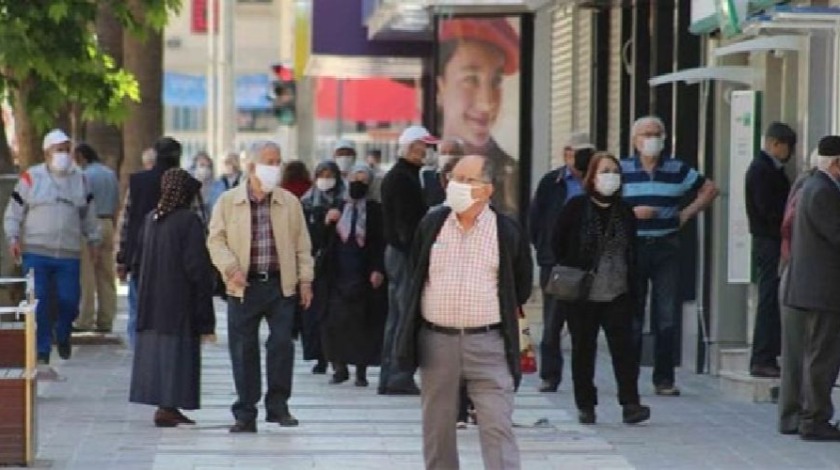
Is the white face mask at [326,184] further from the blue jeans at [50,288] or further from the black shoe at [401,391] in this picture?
the black shoe at [401,391]

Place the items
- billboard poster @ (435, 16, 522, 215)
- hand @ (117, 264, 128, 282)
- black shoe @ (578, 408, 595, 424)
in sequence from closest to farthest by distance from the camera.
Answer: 1. black shoe @ (578, 408, 595, 424)
2. hand @ (117, 264, 128, 282)
3. billboard poster @ (435, 16, 522, 215)

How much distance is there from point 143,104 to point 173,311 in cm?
1626

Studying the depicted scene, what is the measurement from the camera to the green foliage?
19.8 meters

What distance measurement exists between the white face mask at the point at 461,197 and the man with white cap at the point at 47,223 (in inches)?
301

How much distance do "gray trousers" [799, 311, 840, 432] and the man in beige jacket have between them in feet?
9.79

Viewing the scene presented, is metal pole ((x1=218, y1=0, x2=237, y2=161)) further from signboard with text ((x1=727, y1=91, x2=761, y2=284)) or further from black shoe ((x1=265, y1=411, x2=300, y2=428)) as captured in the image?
black shoe ((x1=265, y1=411, x2=300, y2=428))

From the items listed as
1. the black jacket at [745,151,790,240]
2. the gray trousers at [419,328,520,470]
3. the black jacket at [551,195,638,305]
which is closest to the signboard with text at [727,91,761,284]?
the black jacket at [745,151,790,240]

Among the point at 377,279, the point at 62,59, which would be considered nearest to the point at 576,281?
the point at 377,279

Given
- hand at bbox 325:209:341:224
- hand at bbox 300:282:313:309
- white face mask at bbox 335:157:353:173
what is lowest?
hand at bbox 300:282:313:309

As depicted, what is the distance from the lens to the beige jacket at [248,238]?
15148 mm

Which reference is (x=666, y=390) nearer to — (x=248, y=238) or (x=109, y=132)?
(x=248, y=238)

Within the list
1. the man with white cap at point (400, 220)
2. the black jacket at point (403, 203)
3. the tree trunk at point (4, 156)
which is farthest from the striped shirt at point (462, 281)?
the tree trunk at point (4, 156)

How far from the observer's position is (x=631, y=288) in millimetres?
15719

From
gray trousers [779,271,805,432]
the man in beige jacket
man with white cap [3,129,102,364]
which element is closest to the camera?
gray trousers [779,271,805,432]
